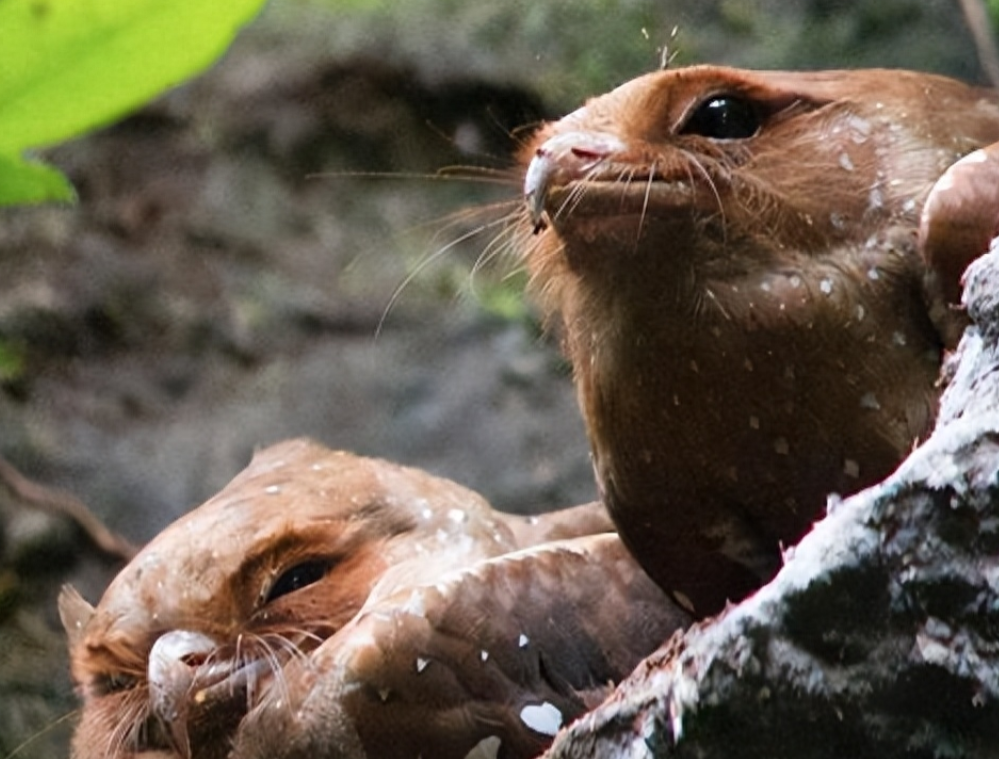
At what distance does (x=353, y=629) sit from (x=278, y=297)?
1.21 meters

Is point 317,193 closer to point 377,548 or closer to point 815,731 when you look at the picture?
point 377,548

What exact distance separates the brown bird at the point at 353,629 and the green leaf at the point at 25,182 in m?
0.53

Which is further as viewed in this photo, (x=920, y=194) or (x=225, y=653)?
(x=225, y=653)

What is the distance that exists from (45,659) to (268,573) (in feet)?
2.98

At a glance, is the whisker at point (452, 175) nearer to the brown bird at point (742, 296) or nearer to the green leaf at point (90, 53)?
the brown bird at point (742, 296)

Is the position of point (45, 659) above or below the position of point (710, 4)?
below

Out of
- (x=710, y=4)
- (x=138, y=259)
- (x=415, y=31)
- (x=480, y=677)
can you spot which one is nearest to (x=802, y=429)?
(x=480, y=677)

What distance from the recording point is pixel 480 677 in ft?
4.89

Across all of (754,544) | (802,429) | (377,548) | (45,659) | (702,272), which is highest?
(702,272)

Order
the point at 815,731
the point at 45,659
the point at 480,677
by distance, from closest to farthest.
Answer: the point at 815,731
the point at 480,677
the point at 45,659

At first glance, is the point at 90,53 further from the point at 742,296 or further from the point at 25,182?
the point at 742,296

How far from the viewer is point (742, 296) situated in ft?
4.36

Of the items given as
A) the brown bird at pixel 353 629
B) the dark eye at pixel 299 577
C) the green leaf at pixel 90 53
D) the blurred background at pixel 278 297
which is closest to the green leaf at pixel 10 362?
the blurred background at pixel 278 297

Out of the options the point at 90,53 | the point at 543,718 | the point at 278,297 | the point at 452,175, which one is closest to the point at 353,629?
the point at 543,718
